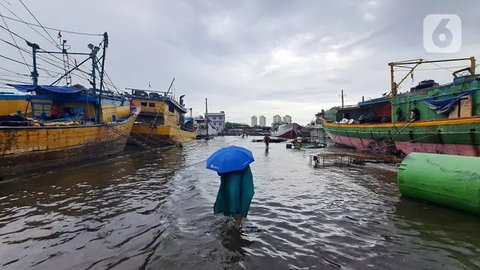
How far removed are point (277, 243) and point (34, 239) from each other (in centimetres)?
470

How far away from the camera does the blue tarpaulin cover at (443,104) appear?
1708 cm

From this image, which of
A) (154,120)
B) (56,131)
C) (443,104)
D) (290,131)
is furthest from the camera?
(290,131)

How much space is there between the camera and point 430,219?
641 cm

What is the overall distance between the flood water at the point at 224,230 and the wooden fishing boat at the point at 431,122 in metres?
7.99

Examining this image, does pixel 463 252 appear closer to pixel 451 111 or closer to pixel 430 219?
pixel 430 219

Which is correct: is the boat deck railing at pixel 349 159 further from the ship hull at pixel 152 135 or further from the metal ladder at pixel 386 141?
the ship hull at pixel 152 135

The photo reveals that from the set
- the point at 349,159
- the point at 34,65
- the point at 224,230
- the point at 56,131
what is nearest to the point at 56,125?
the point at 56,131

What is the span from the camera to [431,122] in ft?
55.1

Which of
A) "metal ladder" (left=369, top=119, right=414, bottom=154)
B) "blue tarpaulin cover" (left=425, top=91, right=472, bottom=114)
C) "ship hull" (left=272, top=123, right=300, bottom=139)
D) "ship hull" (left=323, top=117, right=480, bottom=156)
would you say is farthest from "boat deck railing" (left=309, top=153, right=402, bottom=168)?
"ship hull" (left=272, top=123, right=300, bottom=139)

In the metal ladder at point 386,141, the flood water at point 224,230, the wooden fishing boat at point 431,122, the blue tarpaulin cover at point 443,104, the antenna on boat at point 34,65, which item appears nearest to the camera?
the flood water at point 224,230

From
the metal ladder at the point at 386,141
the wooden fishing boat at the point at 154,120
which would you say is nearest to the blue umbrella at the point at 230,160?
the metal ladder at the point at 386,141

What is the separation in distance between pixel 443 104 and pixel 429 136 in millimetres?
2826

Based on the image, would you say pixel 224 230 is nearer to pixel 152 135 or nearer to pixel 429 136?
pixel 429 136

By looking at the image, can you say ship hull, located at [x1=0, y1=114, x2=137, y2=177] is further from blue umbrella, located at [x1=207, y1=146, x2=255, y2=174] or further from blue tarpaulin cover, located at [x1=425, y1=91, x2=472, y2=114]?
blue tarpaulin cover, located at [x1=425, y1=91, x2=472, y2=114]
